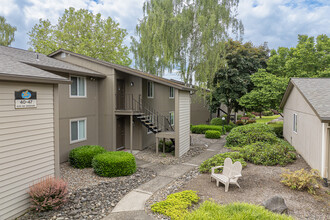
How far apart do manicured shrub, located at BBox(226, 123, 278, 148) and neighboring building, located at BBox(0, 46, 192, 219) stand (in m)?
3.39

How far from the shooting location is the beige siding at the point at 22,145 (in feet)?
17.9

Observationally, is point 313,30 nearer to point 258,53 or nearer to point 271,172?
point 258,53

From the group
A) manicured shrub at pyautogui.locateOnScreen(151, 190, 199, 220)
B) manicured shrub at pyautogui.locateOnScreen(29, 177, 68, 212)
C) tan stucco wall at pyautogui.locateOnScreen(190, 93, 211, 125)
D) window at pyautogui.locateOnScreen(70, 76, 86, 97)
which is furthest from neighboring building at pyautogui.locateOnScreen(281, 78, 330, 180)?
tan stucco wall at pyautogui.locateOnScreen(190, 93, 211, 125)

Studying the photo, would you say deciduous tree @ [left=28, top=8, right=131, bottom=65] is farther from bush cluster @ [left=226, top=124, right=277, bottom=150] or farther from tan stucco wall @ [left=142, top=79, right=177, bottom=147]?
bush cluster @ [left=226, top=124, right=277, bottom=150]

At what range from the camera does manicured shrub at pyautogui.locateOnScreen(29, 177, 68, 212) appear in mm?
5719

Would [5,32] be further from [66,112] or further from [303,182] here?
[303,182]

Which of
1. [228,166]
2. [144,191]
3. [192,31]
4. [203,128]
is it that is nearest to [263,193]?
[228,166]

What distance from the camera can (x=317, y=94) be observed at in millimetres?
9602

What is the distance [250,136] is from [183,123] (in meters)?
4.65

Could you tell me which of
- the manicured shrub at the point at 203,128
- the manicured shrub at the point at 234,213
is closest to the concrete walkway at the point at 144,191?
the manicured shrub at the point at 234,213

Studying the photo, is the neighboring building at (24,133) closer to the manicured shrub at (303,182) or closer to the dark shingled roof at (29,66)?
the dark shingled roof at (29,66)

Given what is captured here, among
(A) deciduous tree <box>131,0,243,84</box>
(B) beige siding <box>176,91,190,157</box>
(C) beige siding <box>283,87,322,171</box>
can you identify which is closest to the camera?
(C) beige siding <box>283,87,322,171</box>

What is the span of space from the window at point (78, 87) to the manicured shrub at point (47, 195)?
6204 mm

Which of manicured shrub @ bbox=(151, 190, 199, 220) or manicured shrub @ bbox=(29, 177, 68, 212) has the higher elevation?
manicured shrub @ bbox=(29, 177, 68, 212)
